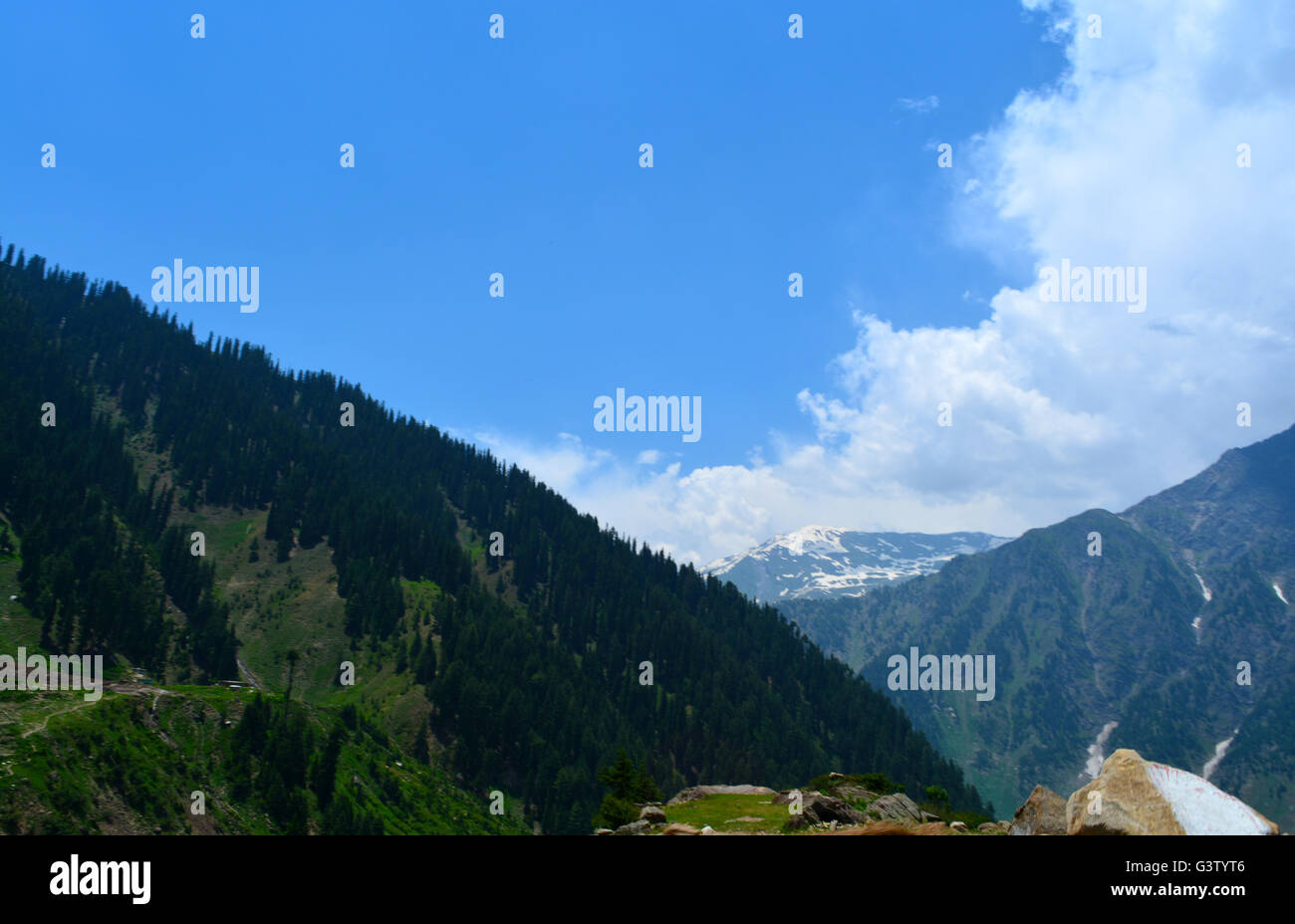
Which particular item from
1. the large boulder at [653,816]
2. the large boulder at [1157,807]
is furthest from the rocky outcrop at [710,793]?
the large boulder at [1157,807]

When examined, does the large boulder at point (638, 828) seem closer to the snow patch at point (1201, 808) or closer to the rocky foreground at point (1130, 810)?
the rocky foreground at point (1130, 810)

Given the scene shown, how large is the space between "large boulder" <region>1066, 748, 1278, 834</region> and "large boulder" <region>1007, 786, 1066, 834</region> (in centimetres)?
341

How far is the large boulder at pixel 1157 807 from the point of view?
2103 centimetres

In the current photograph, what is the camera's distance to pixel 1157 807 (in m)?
21.7

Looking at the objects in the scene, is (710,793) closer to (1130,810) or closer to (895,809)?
(895,809)

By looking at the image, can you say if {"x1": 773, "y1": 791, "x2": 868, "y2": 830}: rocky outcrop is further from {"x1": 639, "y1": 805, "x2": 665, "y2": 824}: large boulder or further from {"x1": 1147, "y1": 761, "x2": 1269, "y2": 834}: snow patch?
{"x1": 1147, "y1": 761, "x2": 1269, "y2": 834}: snow patch

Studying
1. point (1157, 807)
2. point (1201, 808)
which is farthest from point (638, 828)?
point (1201, 808)

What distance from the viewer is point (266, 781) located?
3292 inches

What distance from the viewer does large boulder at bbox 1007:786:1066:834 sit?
86.9 feet

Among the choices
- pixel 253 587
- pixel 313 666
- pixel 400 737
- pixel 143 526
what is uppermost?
pixel 143 526

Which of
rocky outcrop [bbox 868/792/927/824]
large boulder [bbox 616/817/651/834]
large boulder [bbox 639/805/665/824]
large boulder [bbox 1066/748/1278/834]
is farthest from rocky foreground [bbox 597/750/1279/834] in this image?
rocky outcrop [bbox 868/792/927/824]
